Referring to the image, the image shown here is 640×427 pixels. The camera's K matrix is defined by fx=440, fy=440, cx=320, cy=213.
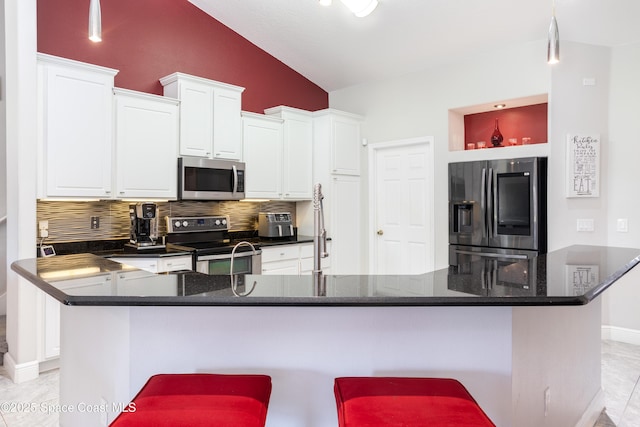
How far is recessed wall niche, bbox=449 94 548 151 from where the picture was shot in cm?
445

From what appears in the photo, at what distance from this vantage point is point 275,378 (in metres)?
1.61

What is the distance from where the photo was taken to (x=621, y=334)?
4027 millimetres

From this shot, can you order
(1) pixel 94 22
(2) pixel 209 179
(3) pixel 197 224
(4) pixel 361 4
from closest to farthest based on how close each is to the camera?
1. (1) pixel 94 22
2. (4) pixel 361 4
3. (2) pixel 209 179
4. (3) pixel 197 224

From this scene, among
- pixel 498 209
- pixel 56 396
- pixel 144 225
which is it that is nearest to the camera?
pixel 56 396

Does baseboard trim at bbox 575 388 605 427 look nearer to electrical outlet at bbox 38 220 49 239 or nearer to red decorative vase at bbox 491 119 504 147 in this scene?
red decorative vase at bbox 491 119 504 147

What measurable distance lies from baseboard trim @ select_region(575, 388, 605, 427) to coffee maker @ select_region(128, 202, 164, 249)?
3326mm

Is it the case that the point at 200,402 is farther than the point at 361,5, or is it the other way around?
the point at 361,5

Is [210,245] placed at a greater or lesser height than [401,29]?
lesser

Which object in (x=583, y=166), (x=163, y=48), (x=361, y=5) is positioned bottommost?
(x=583, y=166)

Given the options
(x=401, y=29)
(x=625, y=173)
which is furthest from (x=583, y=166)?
(x=401, y=29)

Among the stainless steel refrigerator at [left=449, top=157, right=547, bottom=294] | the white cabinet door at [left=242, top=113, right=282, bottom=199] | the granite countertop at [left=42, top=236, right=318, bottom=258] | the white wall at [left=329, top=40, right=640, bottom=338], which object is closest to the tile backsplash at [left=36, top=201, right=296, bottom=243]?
the granite countertop at [left=42, top=236, right=318, bottom=258]

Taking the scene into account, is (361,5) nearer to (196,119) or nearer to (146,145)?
(196,119)

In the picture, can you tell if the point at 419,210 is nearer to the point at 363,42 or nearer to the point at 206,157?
the point at 363,42

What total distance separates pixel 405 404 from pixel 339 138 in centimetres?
428
